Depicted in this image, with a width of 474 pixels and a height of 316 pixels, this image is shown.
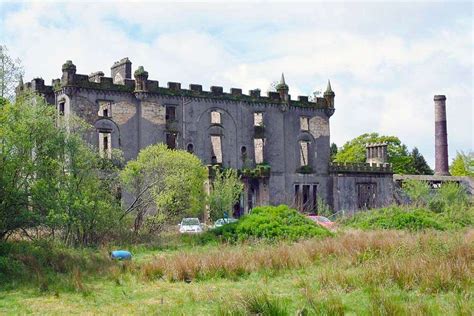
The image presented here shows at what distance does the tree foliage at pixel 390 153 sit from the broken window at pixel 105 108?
3698 centimetres

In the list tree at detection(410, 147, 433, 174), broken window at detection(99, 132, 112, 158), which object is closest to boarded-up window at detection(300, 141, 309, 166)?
broken window at detection(99, 132, 112, 158)

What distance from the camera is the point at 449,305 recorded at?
11.4m

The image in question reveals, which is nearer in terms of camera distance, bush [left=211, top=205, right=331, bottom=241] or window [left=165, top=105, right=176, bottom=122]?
bush [left=211, top=205, right=331, bottom=241]

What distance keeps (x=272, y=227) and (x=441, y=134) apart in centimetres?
3778

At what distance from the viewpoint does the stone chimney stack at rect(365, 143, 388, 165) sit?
54.1m

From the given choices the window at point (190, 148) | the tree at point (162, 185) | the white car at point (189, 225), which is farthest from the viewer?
the window at point (190, 148)

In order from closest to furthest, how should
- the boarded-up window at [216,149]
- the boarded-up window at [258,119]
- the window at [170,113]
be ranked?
the window at [170,113] < the boarded-up window at [216,149] < the boarded-up window at [258,119]

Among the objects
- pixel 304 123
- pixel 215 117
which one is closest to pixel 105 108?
pixel 215 117

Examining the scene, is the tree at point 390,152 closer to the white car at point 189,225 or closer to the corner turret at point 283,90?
the corner turret at point 283,90

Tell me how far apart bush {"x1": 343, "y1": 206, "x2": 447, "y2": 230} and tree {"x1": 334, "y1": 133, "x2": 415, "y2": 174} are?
40.1 m

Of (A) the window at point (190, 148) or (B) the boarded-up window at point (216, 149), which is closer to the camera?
(A) the window at point (190, 148)

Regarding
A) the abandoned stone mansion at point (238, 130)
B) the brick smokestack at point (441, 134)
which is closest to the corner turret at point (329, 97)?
the abandoned stone mansion at point (238, 130)

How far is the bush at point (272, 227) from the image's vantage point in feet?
81.9

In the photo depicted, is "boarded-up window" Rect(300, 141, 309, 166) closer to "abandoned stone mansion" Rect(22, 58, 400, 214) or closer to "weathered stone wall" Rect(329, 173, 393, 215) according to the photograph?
"abandoned stone mansion" Rect(22, 58, 400, 214)
